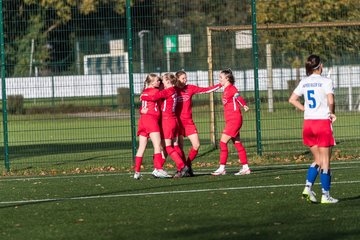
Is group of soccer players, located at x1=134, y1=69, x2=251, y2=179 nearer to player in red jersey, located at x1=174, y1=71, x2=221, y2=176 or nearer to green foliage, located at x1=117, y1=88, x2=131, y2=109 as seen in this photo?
player in red jersey, located at x1=174, y1=71, x2=221, y2=176

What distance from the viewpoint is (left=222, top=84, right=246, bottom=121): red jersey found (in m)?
17.1

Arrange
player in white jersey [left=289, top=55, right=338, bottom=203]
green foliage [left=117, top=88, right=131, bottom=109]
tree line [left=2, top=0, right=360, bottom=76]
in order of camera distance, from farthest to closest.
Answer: green foliage [left=117, top=88, right=131, bottom=109]
tree line [left=2, top=0, right=360, bottom=76]
player in white jersey [left=289, top=55, right=338, bottom=203]

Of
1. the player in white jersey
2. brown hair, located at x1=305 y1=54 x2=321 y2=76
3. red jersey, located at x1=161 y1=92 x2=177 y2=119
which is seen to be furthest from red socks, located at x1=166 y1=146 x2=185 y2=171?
brown hair, located at x1=305 y1=54 x2=321 y2=76

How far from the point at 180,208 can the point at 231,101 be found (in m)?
5.04

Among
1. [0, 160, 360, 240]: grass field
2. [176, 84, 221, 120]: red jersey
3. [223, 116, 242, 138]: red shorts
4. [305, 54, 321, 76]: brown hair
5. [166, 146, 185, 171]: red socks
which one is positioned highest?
[305, 54, 321, 76]: brown hair

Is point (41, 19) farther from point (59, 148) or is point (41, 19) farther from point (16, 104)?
point (16, 104)

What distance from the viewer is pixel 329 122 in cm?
1255

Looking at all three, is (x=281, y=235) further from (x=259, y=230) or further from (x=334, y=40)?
(x=334, y=40)

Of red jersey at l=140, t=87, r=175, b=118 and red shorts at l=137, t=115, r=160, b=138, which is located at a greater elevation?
red jersey at l=140, t=87, r=175, b=118

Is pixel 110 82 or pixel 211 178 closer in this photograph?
pixel 211 178

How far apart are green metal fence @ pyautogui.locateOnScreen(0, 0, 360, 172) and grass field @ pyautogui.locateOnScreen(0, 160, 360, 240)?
3993 millimetres

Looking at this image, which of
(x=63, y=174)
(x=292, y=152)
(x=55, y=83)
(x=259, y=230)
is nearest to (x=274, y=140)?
(x=292, y=152)

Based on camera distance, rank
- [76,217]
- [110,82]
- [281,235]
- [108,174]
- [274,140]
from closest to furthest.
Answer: [281,235] < [76,217] < [108,174] < [110,82] < [274,140]

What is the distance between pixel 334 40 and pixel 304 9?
8139 mm
